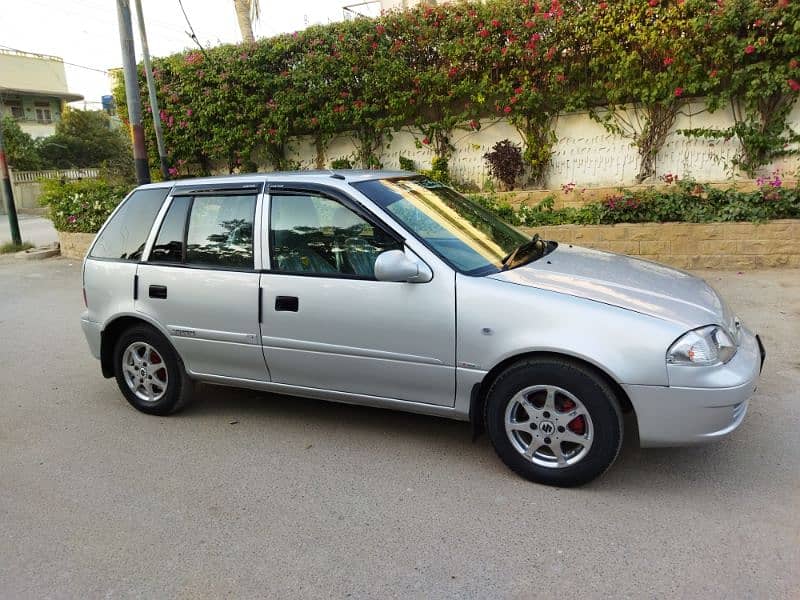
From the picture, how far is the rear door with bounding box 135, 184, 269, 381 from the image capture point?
4266mm

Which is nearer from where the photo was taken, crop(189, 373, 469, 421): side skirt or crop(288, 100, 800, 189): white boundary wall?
crop(189, 373, 469, 421): side skirt

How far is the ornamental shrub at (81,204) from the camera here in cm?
1255

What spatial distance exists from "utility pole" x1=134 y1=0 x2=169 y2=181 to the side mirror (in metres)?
10.5

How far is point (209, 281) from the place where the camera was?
436 cm

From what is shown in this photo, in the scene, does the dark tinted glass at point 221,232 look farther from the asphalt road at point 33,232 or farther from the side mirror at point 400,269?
the asphalt road at point 33,232

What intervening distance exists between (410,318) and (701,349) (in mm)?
1512

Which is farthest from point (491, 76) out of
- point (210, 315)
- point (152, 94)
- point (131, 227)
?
point (210, 315)

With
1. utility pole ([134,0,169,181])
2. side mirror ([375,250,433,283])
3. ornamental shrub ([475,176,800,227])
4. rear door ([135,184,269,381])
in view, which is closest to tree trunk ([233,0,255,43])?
utility pole ([134,0,169,181])

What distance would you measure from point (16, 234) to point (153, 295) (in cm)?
1228

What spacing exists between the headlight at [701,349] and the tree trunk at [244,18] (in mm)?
13733

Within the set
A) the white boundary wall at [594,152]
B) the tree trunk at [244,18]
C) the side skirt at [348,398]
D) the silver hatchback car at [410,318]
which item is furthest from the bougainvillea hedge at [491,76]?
the side skirt at [348,398]

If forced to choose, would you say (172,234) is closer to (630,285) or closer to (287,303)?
(287,303)

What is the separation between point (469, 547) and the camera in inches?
120

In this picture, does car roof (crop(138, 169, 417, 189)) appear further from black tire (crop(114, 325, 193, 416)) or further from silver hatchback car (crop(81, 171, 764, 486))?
black tire (crop(114, 325, 193, 416))
